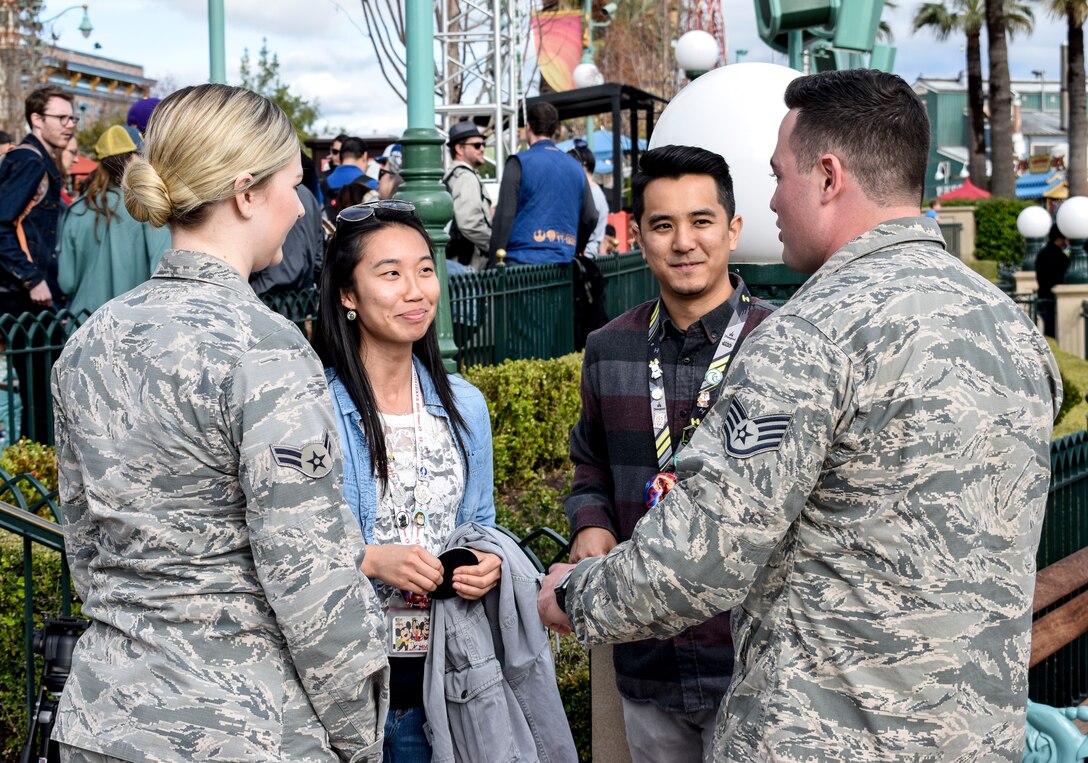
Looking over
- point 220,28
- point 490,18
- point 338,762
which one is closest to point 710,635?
point 338,762

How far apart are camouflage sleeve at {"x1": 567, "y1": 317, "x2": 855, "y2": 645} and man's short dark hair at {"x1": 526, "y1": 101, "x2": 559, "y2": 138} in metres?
7.25

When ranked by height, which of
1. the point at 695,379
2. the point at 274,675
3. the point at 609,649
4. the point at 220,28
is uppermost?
the point at 220,28

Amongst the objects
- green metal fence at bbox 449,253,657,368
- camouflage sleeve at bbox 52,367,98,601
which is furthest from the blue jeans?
green metal fence at bbox 449,253,657,368

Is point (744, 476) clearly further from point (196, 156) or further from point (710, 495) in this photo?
point (196, 156)

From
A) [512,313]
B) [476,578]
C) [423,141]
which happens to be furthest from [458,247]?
[476,578]

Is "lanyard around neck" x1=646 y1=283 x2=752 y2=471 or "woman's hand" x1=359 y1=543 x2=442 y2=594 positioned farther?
"lanyard around neck" x1=646 y1=283 x2=752 y2=471

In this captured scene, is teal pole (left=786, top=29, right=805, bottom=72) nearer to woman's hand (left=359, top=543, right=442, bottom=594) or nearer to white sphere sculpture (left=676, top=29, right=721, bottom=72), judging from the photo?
woman's hand (left=359, top=543, right=442, bottom=594)

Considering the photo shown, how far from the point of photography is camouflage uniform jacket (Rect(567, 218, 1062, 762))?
1997mm

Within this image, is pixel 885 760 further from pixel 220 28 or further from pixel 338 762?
pixel 220 28

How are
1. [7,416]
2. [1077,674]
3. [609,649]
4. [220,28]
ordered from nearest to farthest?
[609,649]
[1077,674]
[7,416]
[220,28]

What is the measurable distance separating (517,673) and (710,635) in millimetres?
463

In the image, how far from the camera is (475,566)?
9.07 feet

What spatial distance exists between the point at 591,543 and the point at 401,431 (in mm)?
552

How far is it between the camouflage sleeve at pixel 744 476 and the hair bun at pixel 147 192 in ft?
3.46
